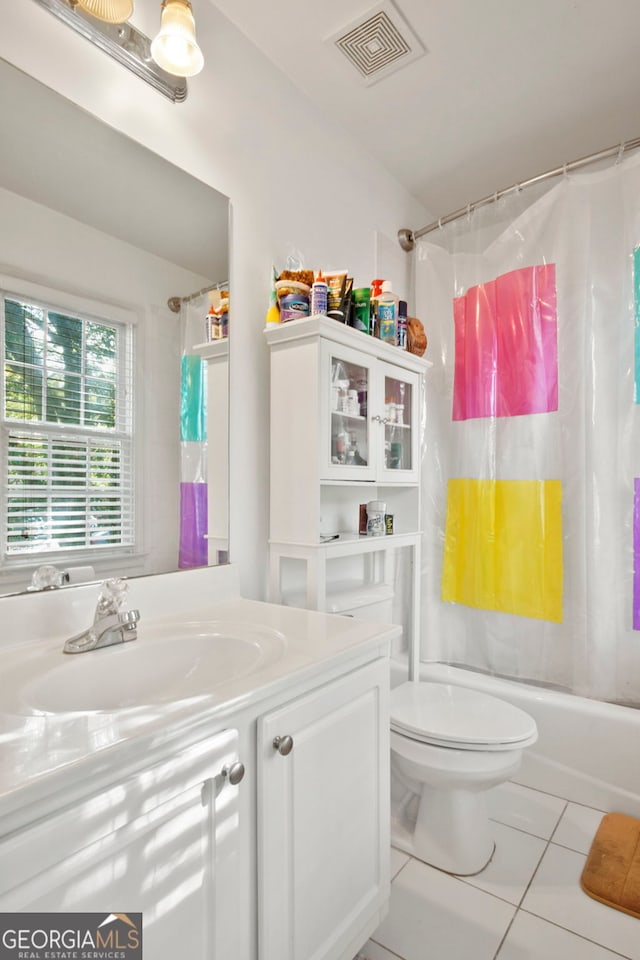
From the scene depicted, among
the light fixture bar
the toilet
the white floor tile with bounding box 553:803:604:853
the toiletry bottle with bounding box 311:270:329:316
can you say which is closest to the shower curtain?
the white floor tile with bounding box 553:803:604:853

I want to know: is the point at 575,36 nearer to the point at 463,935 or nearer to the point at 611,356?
the point at 611,356

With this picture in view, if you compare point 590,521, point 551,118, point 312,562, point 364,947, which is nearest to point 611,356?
point 590,521

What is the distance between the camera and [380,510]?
5.65 feet

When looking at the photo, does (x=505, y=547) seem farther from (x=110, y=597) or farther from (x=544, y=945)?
(x=110, y=597)

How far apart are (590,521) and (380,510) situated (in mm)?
725

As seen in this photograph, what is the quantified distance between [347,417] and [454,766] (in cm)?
100

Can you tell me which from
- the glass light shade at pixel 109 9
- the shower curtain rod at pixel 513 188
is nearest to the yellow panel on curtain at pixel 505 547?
the shower curtain rod at pixel 513 188

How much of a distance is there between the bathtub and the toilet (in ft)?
1.05

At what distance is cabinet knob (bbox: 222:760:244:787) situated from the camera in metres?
0.74

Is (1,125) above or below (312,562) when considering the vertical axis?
above

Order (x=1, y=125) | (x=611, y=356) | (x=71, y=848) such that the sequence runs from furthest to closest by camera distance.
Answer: (x=611, y=356) → (x=1, y=125) → (x=71, y=848)

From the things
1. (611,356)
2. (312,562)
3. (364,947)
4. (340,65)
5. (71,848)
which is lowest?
(364,947)

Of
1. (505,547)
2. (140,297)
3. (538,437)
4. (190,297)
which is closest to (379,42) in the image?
→ (190,297)

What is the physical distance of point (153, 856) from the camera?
637mm
